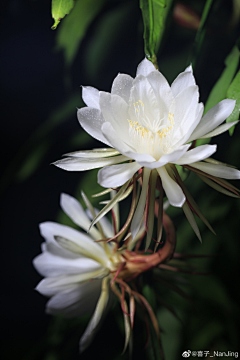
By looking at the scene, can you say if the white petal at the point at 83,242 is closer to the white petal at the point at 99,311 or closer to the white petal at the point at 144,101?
the white petal at the point at 99,311

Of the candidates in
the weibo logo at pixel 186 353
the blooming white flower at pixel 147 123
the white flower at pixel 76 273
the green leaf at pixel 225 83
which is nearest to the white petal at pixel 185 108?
the blooming white flower at pixel 147 123

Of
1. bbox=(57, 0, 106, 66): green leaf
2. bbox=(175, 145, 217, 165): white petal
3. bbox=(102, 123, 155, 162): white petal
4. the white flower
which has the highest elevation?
bbox=(57, 0, 106, 66): green leaf

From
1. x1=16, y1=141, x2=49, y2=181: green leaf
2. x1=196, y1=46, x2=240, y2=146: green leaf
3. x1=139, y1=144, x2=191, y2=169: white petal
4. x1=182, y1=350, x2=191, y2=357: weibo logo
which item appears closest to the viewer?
x1=139, y1=144, x2=191, y2=169: white petal

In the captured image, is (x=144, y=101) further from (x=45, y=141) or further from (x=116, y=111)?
(x=45, y=141)

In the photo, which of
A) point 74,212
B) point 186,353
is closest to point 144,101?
point 74,212

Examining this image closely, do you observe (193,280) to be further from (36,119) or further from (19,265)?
(36,119)

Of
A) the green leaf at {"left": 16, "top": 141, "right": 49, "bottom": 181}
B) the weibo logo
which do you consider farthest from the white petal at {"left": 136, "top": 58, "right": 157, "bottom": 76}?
the weibo logo

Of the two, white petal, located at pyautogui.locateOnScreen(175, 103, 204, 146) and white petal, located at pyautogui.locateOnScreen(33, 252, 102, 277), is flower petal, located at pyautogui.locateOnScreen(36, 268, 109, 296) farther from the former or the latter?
white petal, located at pyautogui.locateOnScreen(175, 103, 204, 146)
